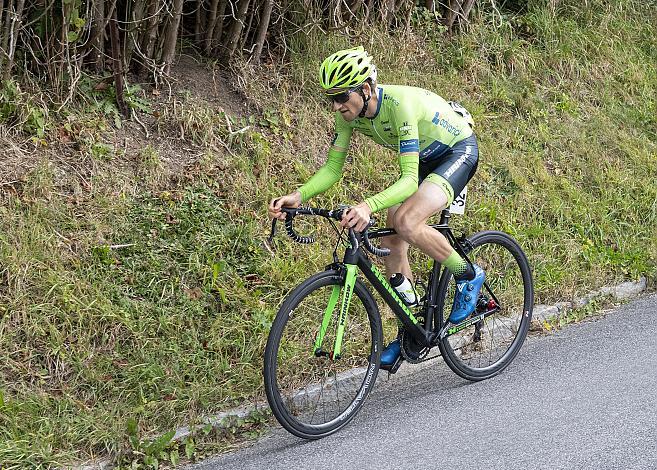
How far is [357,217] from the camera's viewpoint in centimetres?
471

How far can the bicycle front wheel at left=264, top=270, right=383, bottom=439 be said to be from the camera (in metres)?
4.80

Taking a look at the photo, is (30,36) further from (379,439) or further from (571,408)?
(571,408)

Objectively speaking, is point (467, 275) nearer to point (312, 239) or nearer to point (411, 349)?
point (411, 349)

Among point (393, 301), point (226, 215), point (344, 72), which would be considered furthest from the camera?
point (226, 215)

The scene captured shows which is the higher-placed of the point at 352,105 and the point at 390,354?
the point at 352,105

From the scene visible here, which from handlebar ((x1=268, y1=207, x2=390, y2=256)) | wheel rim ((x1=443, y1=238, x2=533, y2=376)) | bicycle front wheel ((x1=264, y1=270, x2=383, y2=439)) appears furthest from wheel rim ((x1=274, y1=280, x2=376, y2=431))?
wheel rim ((x1=443, y1=238, x2=533, y2=376))

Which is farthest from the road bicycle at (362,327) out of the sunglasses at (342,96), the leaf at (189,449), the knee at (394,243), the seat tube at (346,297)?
the sunglasses at (342,96)

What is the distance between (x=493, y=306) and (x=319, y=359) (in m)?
1.26

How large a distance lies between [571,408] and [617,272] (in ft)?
8.60

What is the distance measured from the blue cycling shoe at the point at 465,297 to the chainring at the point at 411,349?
0.30m

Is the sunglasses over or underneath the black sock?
over

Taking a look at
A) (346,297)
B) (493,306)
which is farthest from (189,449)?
(493,306)

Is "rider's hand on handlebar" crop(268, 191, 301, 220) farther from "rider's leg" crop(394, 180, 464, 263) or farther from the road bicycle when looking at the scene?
"rider's leg" crop(394, 180, 464, 263)

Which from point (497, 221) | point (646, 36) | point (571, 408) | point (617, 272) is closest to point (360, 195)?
point (497, 221)
